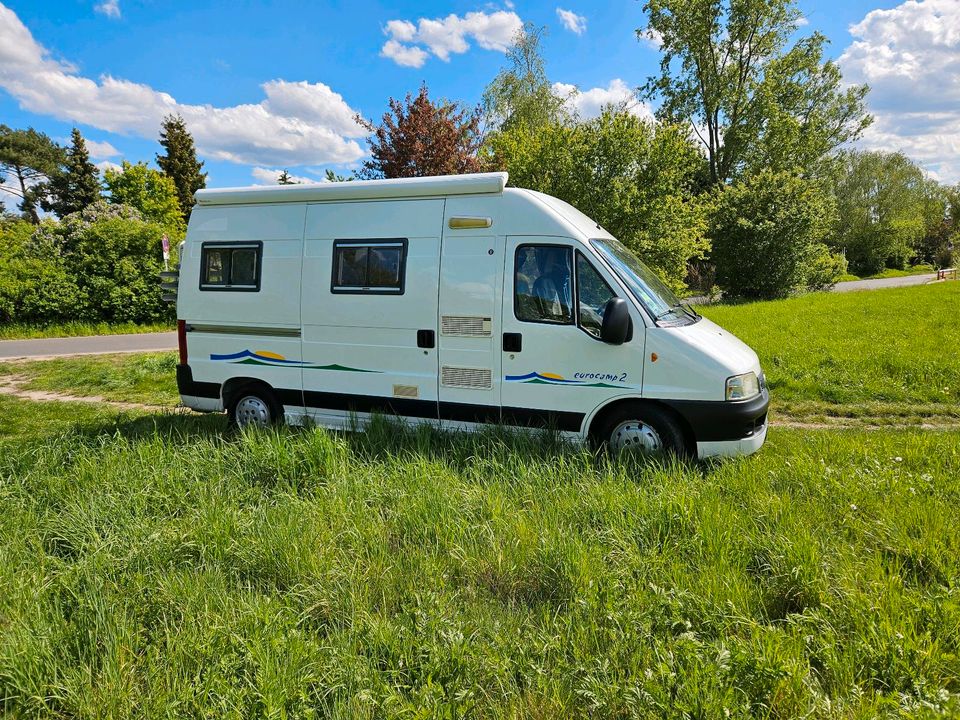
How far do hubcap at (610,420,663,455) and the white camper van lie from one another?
2cm

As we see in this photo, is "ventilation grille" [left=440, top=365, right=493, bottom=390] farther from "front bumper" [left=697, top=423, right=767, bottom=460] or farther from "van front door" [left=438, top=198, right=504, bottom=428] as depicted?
"front bumper" [left=697, top=423, right=767, bottom=460]

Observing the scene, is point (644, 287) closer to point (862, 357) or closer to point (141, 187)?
point (862, 357)

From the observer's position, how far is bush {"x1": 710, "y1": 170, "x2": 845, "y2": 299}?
76.8ft

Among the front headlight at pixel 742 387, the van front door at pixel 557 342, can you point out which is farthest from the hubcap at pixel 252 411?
the front headlight at pixel 742 387

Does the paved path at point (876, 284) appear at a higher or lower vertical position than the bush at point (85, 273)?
higher

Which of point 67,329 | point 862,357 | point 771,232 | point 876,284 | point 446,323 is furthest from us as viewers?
point 876,284

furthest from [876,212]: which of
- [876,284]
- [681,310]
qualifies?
[681,310]

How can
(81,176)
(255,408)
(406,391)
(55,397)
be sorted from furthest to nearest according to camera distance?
1. (81,176)
2. (55,397)
3. (255,408)
4. (406,391)

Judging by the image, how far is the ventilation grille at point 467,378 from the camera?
5.80 m

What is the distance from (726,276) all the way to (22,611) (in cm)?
2642

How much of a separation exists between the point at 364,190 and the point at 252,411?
2.96 meters

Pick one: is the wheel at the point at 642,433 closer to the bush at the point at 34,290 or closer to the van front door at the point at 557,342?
the van front door at the point at 557,342

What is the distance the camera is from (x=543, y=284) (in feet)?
18.3

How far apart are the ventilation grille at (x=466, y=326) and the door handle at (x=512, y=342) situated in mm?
183
